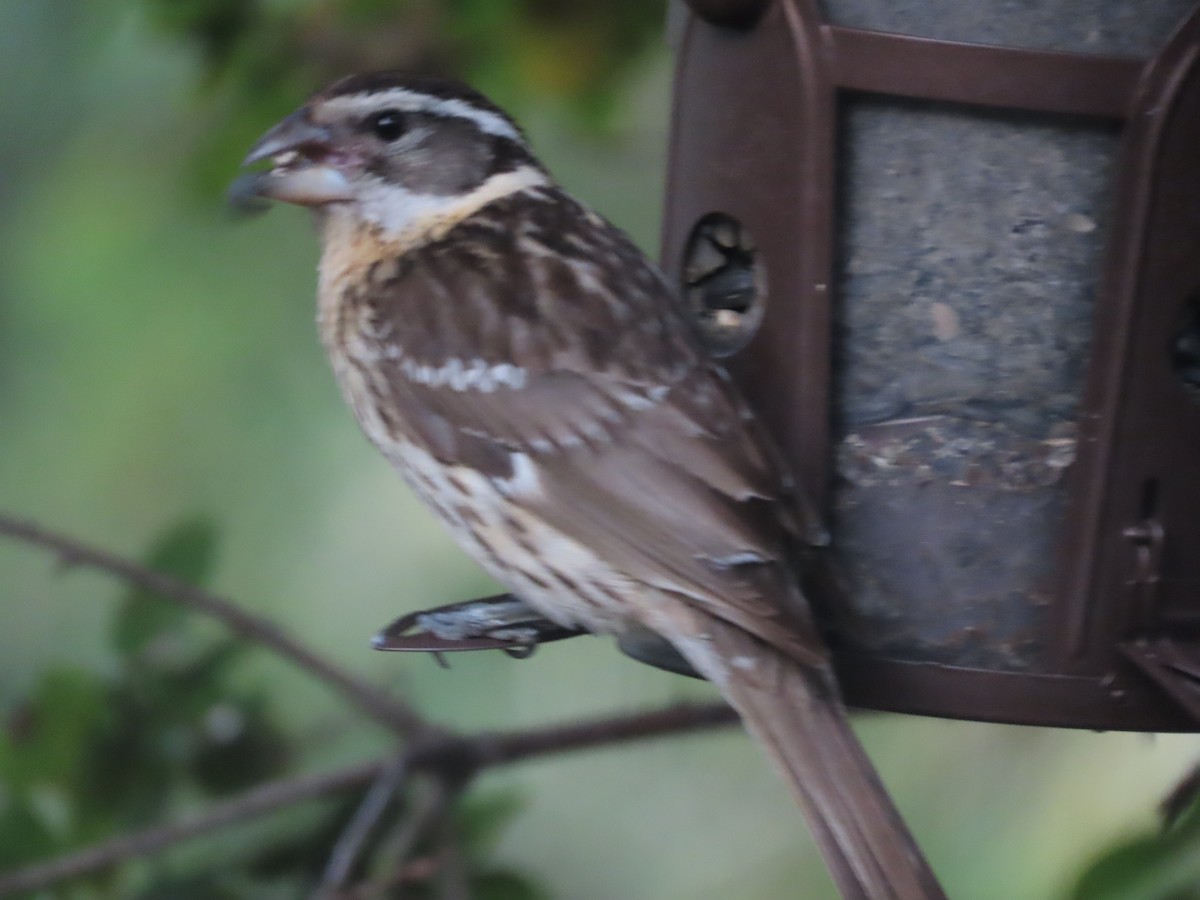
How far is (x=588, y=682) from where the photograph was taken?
5.84 metres

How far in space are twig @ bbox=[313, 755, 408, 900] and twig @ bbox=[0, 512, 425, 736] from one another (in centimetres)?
10

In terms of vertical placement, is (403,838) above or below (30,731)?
below

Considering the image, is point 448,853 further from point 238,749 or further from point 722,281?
point 722,281

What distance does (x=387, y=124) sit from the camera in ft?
10.00

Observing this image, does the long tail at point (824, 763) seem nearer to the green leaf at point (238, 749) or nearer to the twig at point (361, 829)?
the twig at point (361, 829)

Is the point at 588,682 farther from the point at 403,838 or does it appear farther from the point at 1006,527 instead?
the point at 1006,527

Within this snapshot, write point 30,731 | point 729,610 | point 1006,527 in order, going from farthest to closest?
point 30,731
point 1006,527
point 729,610

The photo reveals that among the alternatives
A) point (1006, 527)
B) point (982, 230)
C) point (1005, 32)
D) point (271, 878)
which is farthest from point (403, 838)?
point (1005, 32)

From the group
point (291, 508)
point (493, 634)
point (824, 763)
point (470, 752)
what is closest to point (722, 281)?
point (493, 634)

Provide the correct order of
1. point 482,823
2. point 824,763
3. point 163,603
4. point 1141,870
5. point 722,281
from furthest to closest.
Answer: point 482,823 → point 163,603 → point 722,281 → point 1141,870 → point 824,763

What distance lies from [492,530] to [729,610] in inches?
16.9

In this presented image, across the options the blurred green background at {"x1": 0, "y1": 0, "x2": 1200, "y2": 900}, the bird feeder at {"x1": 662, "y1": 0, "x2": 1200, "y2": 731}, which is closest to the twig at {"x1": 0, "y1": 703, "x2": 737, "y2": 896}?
the bird feeder at {"x1": 662, "y1": 0, "x2": 1200, "y2": 731}

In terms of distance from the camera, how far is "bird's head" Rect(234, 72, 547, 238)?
9.79 feet

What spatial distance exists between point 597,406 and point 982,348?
573mm
